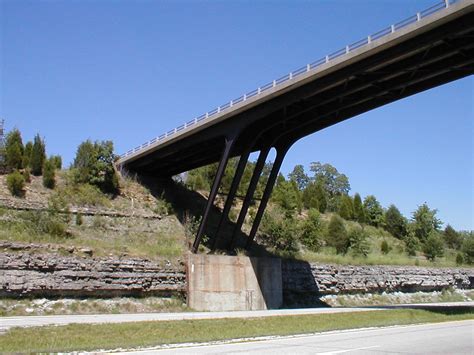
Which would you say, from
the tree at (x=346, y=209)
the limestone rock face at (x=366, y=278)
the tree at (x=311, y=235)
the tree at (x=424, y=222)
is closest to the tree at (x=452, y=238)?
the tree at (x=424, y=222)

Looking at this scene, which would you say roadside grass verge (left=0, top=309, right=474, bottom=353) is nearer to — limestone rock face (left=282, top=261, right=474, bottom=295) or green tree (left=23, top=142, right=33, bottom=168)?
limestone rock face (left=282, top=261, right=474, bottom=295)

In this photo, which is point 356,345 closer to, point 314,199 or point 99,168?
point 99,168

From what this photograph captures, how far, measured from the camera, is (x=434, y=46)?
2811cm

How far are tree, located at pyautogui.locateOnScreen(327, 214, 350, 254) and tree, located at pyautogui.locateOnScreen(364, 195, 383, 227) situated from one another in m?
22.0

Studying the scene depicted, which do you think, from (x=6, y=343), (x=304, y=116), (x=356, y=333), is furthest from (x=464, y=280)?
(x=6, y=343)

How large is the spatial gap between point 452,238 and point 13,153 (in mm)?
80011

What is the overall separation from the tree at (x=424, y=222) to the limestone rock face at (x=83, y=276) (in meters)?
59.5

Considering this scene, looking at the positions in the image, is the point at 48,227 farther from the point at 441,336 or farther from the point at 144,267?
the point at 441,336

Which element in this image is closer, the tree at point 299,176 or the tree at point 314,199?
the tree at point 314,199

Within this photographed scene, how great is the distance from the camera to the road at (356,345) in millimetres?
11562

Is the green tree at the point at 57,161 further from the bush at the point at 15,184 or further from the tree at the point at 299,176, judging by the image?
the tree at the point at 299,176

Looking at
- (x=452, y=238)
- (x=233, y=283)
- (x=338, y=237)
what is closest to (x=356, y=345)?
(x=233, y=283)

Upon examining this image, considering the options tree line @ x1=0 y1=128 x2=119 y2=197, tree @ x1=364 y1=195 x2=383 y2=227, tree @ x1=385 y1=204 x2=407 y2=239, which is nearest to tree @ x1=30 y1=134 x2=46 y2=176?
tree line @ x1=0 y1=128 x2=119 y2=197

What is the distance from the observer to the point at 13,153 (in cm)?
4547
